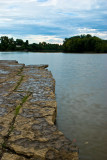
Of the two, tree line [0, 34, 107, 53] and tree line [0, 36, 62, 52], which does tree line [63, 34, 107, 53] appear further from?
tree line [0, 36, 62, 52]

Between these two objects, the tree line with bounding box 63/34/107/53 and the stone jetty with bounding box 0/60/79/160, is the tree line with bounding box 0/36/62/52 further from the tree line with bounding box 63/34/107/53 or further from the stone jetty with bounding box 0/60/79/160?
the stone jetty with bounding box 0/60/79/160

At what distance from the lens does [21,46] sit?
9512cm

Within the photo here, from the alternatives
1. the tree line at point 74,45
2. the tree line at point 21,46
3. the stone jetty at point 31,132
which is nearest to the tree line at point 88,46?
the tree line at point 74,45

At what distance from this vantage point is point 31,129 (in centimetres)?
196

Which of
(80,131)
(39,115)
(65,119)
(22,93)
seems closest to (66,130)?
(80,131)

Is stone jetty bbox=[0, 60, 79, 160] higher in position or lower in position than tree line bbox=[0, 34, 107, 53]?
lower

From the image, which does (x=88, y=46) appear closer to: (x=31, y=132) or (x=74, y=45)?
(x=74, y=45)

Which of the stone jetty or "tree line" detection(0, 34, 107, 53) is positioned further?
"tree line" detection(0, 34, 107, 53)

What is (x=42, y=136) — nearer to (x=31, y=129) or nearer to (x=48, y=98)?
(x=31, y=129)

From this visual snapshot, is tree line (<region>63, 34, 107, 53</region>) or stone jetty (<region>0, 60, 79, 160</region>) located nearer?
stone jetty (<region>0, 60, 79, 160</region>)

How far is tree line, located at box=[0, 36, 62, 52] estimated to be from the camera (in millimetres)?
88000

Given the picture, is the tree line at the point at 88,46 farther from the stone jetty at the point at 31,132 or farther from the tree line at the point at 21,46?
the stone jetty at the point at 31,132

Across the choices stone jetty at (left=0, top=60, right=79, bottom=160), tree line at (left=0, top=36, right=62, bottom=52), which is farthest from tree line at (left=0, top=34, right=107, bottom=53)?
stone jetty at (left=0, top=60, right=79, bottom=160)

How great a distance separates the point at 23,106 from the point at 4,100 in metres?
0.44
